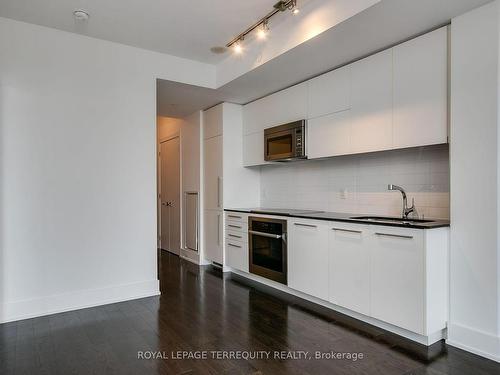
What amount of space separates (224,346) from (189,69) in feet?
9.64

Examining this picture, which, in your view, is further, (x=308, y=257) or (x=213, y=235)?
(x=213, y=235)

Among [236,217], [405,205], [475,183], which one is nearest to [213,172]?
[236,217]

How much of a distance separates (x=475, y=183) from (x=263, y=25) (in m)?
2.12

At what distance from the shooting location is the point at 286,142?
3914 mm

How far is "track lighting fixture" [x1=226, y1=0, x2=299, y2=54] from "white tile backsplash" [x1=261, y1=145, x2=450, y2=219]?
1501 millimetres

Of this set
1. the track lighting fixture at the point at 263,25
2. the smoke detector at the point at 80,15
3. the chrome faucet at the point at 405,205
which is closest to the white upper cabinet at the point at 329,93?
the track lighting fixture at the point at 263,25

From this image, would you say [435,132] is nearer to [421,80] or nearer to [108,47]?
[421,80]

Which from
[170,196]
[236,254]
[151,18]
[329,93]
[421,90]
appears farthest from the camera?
[170,196]

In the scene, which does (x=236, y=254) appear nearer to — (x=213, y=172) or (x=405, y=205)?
(x=213, y=172)

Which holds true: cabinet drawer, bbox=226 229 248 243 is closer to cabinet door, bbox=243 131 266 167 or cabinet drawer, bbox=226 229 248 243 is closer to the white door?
cabinet door, bbox=243 131 266 167

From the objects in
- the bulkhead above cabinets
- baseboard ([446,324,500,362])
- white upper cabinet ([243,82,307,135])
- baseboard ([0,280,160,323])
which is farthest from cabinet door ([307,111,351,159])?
baseboard ([0,280,160,323])

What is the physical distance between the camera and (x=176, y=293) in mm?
3666

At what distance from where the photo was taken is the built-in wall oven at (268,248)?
11.8 feet

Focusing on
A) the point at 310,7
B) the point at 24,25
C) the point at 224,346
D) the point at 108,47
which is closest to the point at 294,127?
the point at 310,7
